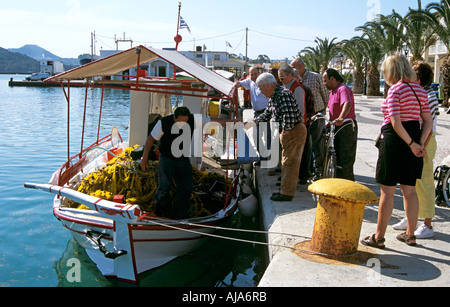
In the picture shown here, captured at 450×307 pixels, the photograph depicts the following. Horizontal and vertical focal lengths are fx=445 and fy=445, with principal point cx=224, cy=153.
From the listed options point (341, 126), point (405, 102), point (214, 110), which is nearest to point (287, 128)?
point (341, 126)

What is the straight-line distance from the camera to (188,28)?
12.1 metres

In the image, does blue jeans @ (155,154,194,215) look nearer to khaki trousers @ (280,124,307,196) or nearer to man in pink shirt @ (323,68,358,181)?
khaki trousers @ (280,124,307,196)

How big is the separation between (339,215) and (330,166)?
238 centimetres

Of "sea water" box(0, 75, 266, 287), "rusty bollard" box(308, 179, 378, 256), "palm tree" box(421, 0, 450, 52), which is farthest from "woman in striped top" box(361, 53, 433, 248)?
"palm tree" box(421, 0, 450, 52)

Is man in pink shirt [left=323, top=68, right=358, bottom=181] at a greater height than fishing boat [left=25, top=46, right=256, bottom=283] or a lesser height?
greater

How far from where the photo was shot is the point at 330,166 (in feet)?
22.7

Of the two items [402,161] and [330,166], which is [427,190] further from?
[330,166]

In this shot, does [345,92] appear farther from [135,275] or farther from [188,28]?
[188,28]

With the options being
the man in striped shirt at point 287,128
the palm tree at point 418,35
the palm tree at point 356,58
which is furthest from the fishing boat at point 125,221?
the palm tree at point 356,58

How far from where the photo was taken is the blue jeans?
6148 millimetres

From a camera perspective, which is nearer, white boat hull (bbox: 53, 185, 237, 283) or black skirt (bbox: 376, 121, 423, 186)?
black skirt (bbox: 376, 121, 423, 186)

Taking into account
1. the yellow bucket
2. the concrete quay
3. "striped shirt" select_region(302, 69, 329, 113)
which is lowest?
the concrete quay

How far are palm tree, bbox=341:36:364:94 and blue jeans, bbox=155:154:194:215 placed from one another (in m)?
39.1

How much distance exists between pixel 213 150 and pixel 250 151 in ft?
4.10
